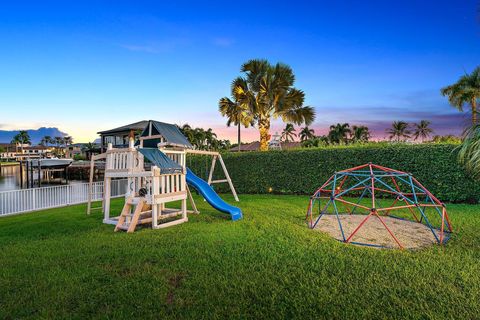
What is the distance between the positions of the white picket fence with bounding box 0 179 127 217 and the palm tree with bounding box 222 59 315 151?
367 inches

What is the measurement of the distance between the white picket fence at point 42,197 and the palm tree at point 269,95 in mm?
9332

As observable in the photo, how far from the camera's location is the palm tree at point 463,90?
23.5m

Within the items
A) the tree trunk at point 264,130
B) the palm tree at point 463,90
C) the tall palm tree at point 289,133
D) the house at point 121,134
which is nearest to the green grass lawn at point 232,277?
the tree trunk at point 264,130

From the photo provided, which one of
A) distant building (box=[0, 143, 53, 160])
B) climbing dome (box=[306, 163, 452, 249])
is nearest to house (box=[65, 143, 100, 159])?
distant building (box=[0, 143, 53, 160])

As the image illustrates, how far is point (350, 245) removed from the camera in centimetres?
485

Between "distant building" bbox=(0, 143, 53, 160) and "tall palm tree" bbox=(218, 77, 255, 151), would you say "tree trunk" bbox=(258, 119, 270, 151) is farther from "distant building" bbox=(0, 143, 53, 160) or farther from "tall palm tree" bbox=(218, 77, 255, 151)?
"distant building" bbox=(0, 143, 53, 160)

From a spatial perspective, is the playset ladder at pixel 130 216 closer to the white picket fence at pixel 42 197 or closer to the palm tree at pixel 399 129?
the white picket fence at pixel 42 197

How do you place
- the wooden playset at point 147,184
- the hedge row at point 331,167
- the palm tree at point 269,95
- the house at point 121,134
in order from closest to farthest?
the wooden playset at point 147,184
the hedge row at point 331,167
the palm tree at point 269,95
the house at point 121,134

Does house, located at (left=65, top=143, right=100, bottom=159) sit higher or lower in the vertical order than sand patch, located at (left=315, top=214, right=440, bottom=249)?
higher

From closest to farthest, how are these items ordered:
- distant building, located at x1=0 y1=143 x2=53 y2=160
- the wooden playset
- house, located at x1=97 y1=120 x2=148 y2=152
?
the wooden playset < house, located at x1=97 y1=120 x2=148 y2=152 < distant building, located at x1=0 y1=143 x2=53 y2=160

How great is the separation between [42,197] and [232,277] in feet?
35.4

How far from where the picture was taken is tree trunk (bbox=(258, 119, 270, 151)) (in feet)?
57.5

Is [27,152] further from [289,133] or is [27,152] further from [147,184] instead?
[147,184]

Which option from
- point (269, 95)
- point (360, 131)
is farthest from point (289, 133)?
point (269, 95)
